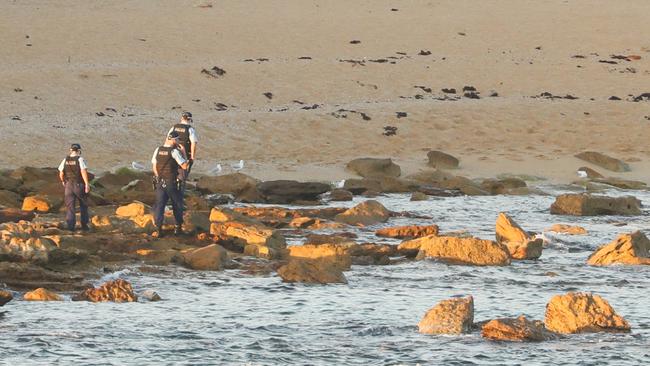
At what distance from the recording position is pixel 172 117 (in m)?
40.4

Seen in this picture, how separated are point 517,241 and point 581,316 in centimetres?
661

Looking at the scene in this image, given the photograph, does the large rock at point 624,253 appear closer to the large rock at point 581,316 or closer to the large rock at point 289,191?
the large rock at point 581,316

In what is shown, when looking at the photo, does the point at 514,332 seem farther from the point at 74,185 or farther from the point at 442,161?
the point at 442,161

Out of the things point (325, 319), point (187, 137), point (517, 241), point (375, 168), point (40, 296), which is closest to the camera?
point (325, 319)

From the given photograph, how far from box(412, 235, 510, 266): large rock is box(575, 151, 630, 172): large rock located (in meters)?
15.5

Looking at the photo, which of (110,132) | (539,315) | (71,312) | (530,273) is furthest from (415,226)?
(110,132)

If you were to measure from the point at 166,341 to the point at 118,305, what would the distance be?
2086mm

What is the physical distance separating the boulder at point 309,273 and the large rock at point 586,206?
32.5 feet

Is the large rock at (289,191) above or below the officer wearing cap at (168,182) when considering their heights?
below

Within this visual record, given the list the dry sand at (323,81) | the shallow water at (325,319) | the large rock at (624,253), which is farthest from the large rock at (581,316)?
the dry sand at (323,81)

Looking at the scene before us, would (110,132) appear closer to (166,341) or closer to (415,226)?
(415,226)

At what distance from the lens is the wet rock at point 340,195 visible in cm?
3069

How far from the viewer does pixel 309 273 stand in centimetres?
2016

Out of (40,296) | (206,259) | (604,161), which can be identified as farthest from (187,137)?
(604,161)
